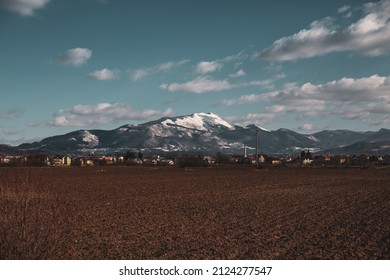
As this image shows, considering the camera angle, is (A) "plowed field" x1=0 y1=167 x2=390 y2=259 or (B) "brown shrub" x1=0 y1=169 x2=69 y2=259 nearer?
(B) "brown shrub" x1=0 y1=169 x2=69 y2=259

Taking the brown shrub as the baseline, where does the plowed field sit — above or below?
below

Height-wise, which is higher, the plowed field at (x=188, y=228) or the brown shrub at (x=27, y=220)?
the brown shrub at (x=27, y=220)

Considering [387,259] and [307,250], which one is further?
[307,250]

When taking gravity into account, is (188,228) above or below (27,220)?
below

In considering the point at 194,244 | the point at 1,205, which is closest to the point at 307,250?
the point at 194,244

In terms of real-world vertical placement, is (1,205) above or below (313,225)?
above

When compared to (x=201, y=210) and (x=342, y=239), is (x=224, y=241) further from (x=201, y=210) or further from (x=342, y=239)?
(x=201, y=210)

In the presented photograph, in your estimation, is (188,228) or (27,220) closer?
(27,220)

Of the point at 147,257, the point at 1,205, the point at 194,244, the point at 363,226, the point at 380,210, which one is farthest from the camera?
the point at 380,210

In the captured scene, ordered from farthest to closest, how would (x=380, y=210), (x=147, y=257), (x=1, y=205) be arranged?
(x=380, y=210)
(x=147, y=257)
(x=1, y=205)

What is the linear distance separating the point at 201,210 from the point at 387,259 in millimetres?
14054

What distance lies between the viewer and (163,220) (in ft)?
72.8
